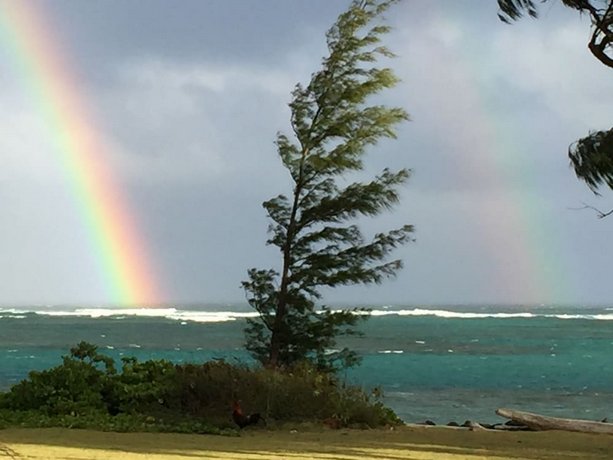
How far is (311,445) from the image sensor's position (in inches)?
448

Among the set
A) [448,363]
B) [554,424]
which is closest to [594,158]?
[554,424]

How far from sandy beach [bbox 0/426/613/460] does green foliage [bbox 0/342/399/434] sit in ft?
2.46

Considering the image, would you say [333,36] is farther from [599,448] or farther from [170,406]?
[599,448]

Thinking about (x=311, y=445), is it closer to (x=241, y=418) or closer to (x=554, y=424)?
(x=241, y=418)

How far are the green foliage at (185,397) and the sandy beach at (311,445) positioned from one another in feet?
2.46

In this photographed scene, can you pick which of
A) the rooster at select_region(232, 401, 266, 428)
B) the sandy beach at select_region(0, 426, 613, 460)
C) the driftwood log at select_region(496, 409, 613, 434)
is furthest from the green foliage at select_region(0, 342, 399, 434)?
the driftwood log at select_region(496, 409, 613, 434)

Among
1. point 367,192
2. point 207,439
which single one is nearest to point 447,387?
point 367,192

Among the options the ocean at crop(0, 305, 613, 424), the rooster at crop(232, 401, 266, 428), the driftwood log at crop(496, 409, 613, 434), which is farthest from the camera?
the ocean at crop(0, 305, 613, 424)

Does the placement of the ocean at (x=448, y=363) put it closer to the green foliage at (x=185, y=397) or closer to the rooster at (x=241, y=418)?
the green foliage at (x=185, y=397)

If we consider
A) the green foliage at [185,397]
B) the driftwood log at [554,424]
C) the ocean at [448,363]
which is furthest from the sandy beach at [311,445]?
the ocean at [448,363]

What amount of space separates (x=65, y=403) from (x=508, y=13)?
8868 mm

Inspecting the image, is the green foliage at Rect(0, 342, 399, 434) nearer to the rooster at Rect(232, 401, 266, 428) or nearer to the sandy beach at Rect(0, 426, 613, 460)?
the rooster at Rect(232, 401, 266, 428)

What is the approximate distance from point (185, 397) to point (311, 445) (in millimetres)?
3613

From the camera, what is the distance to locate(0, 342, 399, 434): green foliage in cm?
1396
